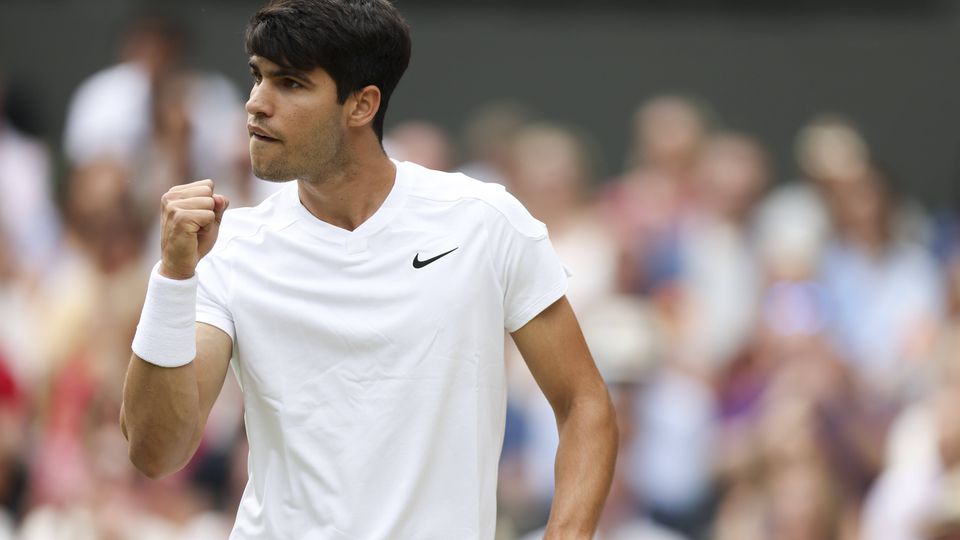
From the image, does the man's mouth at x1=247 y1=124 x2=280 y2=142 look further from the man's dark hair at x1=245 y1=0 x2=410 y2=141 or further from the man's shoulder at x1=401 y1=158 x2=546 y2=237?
the man's shoulder at x1=401 y1=158 x2=546 y2=237

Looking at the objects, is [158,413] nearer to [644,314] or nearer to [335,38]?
[335,38]

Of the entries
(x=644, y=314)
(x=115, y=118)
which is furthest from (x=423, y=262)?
(x=115, y=118)

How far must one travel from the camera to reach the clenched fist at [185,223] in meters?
3.29

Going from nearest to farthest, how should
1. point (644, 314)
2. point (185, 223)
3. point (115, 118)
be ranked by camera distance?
1. point (185, 223)
2. point (644, 314)
3. point (115, 118)

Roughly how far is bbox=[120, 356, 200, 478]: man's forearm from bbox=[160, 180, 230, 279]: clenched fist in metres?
0.19

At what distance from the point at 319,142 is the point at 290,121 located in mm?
79

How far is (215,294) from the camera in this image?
11.5 ft

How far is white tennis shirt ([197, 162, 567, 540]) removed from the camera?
343 cm

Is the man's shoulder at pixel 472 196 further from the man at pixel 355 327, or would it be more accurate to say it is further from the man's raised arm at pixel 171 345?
the man's raised arm at pixel 171 345

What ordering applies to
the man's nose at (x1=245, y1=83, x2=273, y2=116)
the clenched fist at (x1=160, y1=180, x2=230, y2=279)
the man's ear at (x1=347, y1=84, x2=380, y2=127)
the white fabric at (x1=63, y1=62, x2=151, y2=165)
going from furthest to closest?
the white fabric at (x1=63, y1=62, x2=151, y2=165)
the man's ear at (x1=347, y1=84, x2=380, y2=127)
the man's nose at (x1=245, y1=83, x2=273, y2=116)
the clenched fist at (x1=160, y1=180, x2=230, y2=279)

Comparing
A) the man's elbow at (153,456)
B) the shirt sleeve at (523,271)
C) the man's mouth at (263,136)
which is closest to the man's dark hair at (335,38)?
the man's mouth at (263,136)

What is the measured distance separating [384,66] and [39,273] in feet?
17.9

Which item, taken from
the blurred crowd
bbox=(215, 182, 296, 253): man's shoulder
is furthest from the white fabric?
bbox=(215, 182, 296, 253): man's shoulder

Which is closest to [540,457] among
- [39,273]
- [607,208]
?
[607,208]
